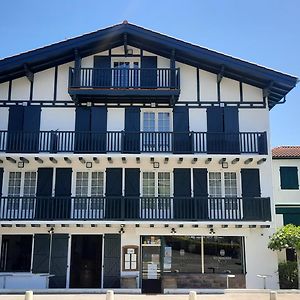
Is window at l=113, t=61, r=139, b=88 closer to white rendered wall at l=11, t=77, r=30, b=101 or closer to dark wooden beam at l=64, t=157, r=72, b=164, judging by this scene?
dark wooden beam at l=64, t=157, r=72, b=164

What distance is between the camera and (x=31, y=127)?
19547mm

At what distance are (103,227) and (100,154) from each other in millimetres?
3144

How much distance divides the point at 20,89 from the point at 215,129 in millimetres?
9134

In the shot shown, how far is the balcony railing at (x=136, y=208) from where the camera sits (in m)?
18.2

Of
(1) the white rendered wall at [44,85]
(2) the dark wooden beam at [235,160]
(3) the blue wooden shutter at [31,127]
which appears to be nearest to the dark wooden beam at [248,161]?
(2) the dark wooden beam at [235,160]

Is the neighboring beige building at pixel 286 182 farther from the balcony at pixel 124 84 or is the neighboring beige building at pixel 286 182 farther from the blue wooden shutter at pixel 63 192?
the blue wooden shutter at pixel 63 192

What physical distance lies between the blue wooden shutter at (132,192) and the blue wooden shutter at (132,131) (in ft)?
3.37

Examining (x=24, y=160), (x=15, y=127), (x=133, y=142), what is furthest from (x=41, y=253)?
(x=133, y=142)

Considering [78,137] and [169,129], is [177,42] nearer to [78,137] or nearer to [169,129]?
[169,129]

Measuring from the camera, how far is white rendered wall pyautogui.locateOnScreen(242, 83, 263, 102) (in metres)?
20.2

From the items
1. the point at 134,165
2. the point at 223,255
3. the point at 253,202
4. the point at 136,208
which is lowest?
the point at 223,255

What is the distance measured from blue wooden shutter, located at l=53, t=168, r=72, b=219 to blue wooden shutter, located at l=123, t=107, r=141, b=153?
283 centimetres

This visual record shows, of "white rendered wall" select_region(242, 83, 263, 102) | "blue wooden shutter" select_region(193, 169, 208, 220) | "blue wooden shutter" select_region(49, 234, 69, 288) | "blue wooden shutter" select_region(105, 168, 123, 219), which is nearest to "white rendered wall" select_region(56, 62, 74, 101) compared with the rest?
"blue wooden shutter" select_region(105, 168, 123, 219)

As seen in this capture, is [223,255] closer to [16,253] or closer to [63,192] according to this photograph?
[63,192]
